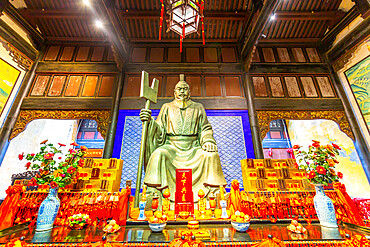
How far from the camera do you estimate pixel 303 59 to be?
5.97 metres

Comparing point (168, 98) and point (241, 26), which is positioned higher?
point (241, 26)

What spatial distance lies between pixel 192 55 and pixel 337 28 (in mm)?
4709

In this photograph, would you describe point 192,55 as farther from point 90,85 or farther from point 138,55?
point 90,85

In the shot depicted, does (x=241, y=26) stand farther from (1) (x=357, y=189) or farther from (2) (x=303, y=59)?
(1) (x=357, y=189)

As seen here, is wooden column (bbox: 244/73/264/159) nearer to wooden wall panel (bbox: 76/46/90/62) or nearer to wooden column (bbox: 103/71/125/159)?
wooden column (bbox: 103/71/125/159)

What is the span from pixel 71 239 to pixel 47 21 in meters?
7.08

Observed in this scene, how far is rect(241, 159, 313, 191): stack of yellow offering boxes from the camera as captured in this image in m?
3.56

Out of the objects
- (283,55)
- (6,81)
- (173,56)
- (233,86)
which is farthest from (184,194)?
(283,55)

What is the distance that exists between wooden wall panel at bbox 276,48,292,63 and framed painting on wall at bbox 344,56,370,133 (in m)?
1.77

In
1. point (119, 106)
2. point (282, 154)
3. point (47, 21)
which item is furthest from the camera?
point (282, 154)

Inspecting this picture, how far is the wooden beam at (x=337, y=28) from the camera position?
4.91 m

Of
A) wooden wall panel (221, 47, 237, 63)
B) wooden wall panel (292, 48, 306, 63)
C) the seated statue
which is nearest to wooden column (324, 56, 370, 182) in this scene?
wooden wall panel (292, 48, 306, 63)

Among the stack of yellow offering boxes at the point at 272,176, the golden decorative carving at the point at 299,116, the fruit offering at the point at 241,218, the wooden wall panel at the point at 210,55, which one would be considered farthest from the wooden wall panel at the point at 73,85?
the golden decorative carving at the point at 299,116

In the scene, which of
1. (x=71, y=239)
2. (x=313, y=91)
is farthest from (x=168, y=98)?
(x=313, y=91)
